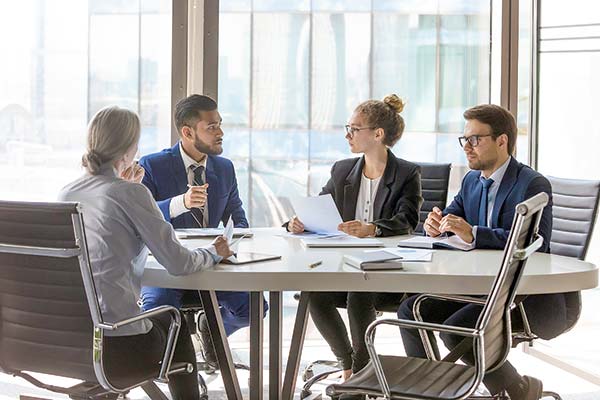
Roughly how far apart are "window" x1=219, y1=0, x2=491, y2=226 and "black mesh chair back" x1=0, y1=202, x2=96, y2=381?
269cm

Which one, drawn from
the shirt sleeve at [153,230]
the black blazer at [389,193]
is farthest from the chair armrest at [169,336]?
the black blazer at [389,193]

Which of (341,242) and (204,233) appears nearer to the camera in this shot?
(341,242)

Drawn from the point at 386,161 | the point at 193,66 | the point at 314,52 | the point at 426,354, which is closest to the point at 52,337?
the point at 426,354

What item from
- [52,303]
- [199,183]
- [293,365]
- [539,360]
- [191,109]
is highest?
[191,109]

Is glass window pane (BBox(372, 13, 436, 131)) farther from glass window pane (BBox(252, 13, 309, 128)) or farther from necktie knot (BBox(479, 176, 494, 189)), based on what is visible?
necktie knot (BBox(479, 176, 494, 189))

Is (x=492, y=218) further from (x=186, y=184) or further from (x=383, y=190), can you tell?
(x=186, y=184)

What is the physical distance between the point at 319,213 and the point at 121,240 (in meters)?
1.15

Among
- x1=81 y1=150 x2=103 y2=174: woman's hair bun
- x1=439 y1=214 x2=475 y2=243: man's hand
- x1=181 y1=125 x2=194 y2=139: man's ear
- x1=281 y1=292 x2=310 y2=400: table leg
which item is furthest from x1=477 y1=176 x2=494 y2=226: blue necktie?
x1=81 y1=150 x2=103 y2=174: woman's hair bun

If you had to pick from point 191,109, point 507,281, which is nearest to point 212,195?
point 191,109

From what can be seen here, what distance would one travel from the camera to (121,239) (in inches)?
111

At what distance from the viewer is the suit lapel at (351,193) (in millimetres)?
4254

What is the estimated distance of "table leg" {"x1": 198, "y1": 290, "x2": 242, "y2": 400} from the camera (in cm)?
306

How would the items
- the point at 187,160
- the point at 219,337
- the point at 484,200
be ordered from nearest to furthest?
the point at 219,337
the point at 484,200
the point at 187,160

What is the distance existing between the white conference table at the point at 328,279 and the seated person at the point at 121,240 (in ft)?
0.35
